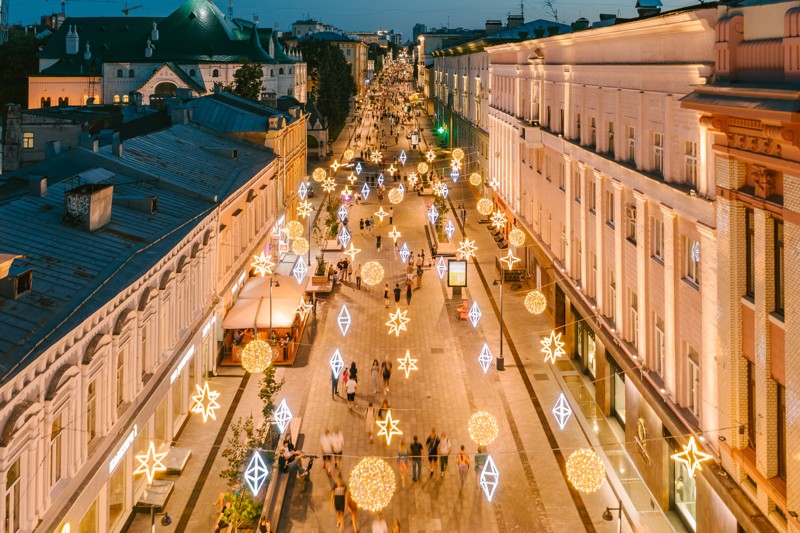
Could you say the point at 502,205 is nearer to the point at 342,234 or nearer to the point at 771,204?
the point at 342,234

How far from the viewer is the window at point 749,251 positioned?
1241 cm

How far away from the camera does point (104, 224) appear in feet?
61.6

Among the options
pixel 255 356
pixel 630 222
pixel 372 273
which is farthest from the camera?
pixel 372 273

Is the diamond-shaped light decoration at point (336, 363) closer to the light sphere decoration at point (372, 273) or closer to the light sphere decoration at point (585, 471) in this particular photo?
the light sphere decoration at point (372, 273)

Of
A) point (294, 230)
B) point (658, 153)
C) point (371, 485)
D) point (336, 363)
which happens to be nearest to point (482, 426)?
point (371, 485)

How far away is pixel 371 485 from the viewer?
13102 mm

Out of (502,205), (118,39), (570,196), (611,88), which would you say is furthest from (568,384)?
(118,39)

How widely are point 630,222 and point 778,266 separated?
30.0 ft

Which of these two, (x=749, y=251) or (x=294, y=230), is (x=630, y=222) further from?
(x=294, y=230)

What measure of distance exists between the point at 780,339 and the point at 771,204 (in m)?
2.23

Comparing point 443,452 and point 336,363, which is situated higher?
point 336,363

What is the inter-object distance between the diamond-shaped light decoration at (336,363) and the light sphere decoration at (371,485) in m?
7.93

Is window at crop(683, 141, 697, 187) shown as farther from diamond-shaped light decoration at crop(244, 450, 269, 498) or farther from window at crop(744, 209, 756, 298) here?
diamond-shaped light decoration at crop(244, 450, 269, 498)

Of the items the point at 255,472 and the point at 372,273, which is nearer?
the point at 255,472
